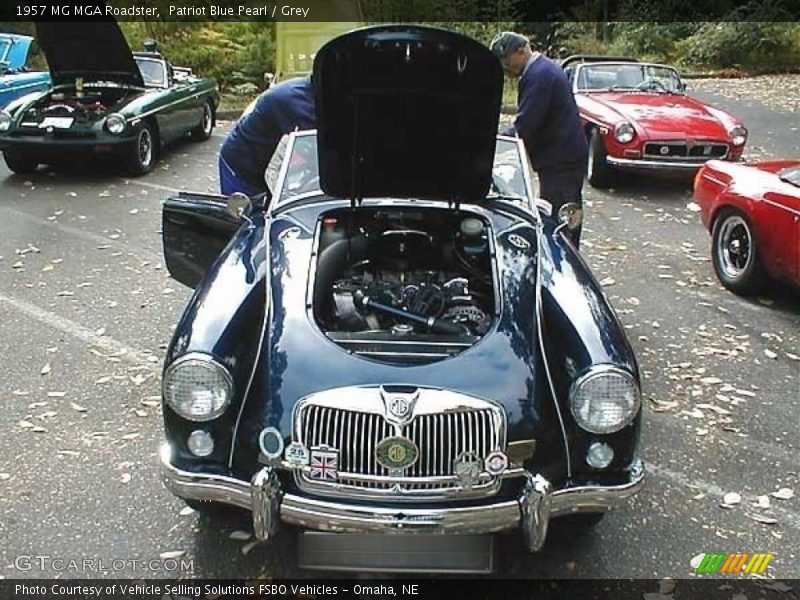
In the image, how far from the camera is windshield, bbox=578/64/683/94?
10.1 m

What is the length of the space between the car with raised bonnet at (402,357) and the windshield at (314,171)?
0.20 m

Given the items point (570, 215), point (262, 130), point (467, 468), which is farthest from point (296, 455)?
point (262, 130)

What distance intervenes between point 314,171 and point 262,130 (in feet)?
3.54

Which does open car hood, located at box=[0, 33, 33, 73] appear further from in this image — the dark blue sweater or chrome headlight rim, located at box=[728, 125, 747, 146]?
chrome headlight rim, located at box=[728, 125, 747, 146]

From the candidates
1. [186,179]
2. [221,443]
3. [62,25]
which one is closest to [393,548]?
[221,443]

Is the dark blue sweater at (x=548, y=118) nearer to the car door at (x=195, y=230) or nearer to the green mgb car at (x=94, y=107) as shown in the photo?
the car door at (x=195, y=230)

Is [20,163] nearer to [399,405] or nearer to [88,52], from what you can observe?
[88,52]

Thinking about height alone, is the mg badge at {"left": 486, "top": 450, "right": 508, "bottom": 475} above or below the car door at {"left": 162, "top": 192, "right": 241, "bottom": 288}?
below

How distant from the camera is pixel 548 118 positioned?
17.4 feet

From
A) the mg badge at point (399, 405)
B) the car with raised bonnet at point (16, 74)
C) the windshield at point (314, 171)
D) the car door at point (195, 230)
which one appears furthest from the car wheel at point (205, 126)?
the mg badge at point (399, 405)

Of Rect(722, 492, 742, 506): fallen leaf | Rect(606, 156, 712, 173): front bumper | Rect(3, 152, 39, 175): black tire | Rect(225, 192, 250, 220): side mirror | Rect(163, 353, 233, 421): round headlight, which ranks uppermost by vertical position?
Rect(225, 192, 250, 220): side mirror

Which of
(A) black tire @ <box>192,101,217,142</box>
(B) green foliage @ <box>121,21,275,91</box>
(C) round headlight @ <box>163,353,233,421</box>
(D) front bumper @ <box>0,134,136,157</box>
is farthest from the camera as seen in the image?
(B) green foliage @ <box>121,21,275,91</box>

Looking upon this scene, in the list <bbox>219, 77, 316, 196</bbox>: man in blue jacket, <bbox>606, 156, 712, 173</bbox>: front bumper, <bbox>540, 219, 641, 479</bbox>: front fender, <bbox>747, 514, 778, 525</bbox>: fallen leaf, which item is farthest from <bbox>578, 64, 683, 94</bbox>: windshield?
<bbox>747, 514, 778, 525</bbox>: fallen leaf

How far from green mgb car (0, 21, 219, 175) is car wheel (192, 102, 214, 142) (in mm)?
994
